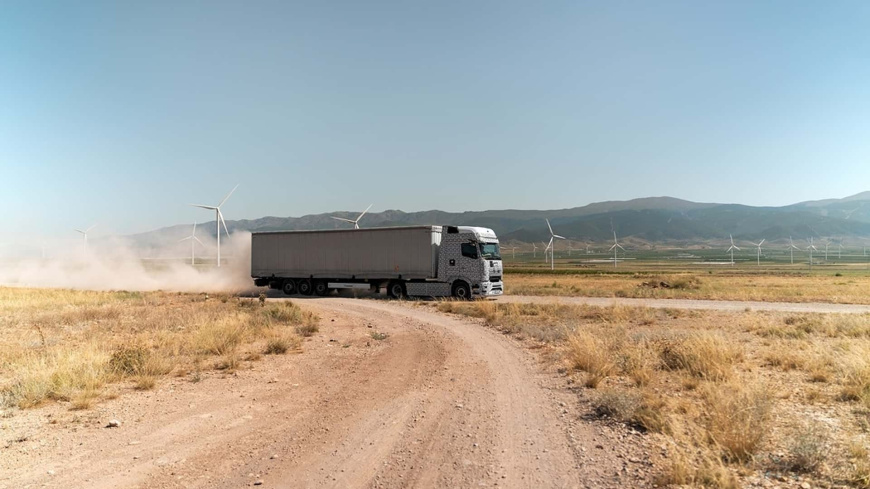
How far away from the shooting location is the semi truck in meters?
30.8

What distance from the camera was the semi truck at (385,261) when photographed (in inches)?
1212

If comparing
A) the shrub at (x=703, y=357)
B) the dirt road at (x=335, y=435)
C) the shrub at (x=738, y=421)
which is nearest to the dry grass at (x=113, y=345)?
the dirt road at (x=335, y=435)

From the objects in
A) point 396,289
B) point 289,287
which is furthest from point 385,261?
point 289,287

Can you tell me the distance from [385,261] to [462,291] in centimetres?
548

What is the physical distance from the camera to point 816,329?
1675 cm

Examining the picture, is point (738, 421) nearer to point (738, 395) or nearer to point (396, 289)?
point (738, 395)

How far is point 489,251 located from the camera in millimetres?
31078

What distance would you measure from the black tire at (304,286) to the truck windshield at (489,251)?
13.1 m

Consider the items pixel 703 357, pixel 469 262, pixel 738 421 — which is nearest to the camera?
pixel 738 421

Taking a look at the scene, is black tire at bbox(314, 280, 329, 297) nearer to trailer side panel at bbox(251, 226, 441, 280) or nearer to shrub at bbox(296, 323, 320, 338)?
trailer side panel at bbox(251, 226, 441, 280)

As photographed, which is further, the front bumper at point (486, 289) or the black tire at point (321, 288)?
the black tire at point (321, 288)

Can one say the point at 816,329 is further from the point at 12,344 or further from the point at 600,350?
the point at 12,344

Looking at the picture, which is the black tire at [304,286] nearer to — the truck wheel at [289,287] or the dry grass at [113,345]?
the truck wheel at [289,287]

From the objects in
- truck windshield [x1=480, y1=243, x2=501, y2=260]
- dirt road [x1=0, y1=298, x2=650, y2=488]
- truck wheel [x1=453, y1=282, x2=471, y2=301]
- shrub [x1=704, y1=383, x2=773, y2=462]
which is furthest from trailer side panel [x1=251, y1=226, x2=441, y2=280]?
shrub [x1=704, y1=383, x2=773, y2=462]
